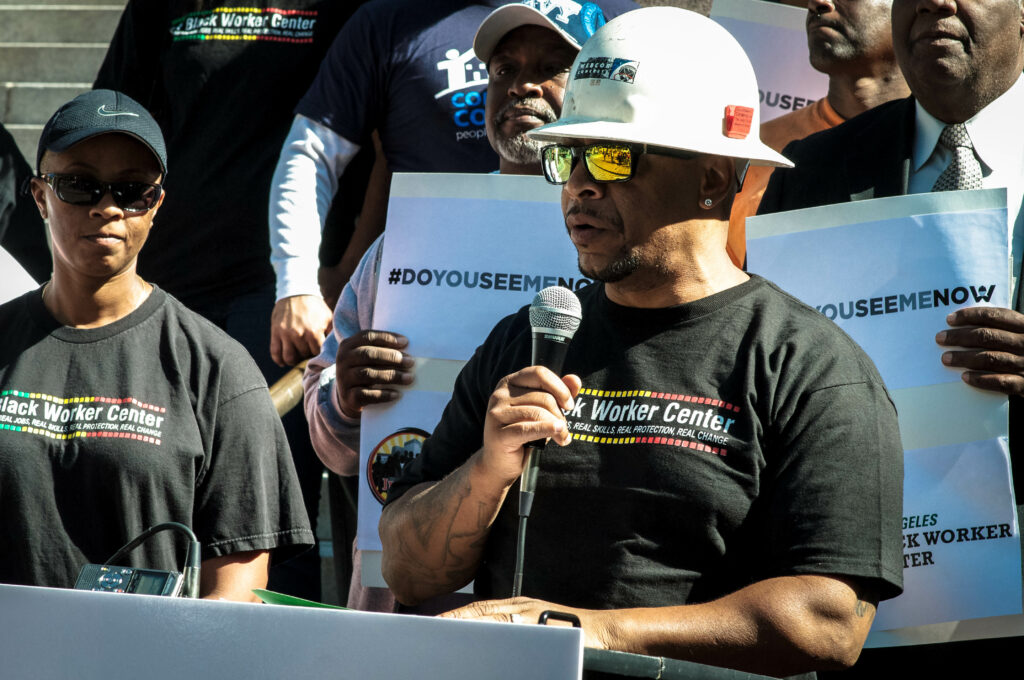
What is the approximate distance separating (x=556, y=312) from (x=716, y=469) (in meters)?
0.44

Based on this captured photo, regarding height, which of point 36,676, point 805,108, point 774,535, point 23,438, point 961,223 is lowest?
point 36,676

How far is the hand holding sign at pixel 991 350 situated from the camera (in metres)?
3.22

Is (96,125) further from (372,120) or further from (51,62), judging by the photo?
(51,62)

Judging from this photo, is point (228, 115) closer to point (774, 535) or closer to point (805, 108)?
point (805, 108)

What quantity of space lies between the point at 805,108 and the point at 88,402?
2551 millimetres

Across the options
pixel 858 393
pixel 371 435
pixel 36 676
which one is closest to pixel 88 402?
pixel 371 435

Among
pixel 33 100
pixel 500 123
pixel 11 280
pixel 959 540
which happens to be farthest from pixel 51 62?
pixel 959 540

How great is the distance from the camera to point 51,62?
834cm

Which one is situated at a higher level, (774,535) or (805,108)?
(805,108)

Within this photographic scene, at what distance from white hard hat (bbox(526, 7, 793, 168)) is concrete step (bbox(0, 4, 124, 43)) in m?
6.27

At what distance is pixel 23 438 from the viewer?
3420mm

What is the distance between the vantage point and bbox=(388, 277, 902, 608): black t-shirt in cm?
262

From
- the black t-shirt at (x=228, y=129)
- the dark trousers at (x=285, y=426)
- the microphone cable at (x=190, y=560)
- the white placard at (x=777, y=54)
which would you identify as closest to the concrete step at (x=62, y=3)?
the black t-shirt at (x=228, y=129)

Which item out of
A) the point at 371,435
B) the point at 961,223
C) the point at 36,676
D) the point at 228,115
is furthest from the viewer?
the point at 228,115
